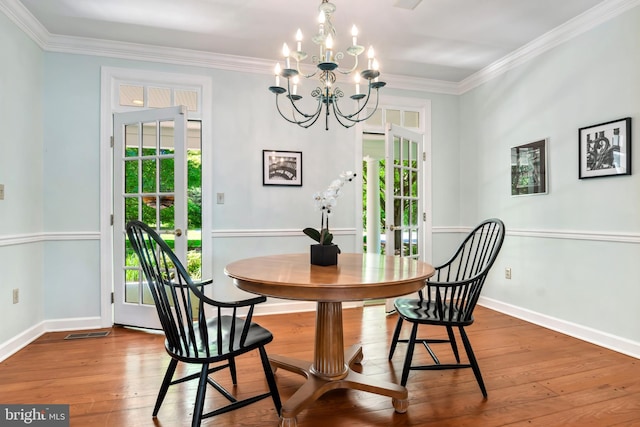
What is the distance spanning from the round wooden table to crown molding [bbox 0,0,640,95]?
88.7 inches

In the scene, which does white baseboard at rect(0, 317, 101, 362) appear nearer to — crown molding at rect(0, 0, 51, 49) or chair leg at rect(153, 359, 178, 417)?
chair leg at rect(153, 359, 178, 417)

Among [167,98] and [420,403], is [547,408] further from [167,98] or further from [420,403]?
[167,98]

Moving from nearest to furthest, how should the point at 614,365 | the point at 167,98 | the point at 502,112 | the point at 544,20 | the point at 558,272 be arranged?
the point at 614,365 → the point at 544,20 → the point at 558,272 → the point at 167,98 → the point at 502,112

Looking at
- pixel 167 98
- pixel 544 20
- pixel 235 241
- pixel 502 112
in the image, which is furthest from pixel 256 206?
pixel 544 20

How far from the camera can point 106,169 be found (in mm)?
3344

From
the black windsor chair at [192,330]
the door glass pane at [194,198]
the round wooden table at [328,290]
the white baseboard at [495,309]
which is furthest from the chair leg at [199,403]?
the door glass pane at [194,198]

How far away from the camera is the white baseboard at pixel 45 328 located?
2.71 meters

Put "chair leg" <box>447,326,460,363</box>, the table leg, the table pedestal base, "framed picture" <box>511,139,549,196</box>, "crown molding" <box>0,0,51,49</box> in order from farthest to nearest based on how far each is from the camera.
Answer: "framed picture" <box>511,139,549,196</box>
"crown molding" <box>0,0,51,49</box>
"chair leg" <box>447,326,460,363</box>
the table leg
the table pedestal base

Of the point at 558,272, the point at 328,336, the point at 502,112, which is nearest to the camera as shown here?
the point at 328,336

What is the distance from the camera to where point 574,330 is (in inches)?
120

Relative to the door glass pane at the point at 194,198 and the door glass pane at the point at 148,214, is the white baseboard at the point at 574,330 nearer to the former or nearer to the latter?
the door glass pane at the point at 148,214

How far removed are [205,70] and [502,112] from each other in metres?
3.00

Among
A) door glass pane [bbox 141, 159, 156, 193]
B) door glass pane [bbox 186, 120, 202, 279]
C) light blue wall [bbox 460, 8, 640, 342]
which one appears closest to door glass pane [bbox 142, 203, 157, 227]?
door glass pane [bbox 141, 159, 156, 193]

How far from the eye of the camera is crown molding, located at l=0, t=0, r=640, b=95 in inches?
109
